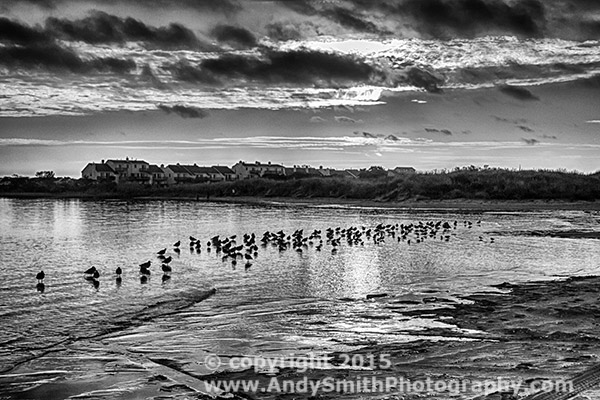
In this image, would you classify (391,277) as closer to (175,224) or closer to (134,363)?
(134,363)

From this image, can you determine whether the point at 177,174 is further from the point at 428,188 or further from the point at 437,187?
the point at 437,187

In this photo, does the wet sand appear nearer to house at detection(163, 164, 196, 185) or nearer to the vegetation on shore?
the vegetation on shore

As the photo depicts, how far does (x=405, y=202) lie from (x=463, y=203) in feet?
28.4

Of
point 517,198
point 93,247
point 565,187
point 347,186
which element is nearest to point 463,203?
point 517,198

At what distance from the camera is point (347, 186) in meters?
104

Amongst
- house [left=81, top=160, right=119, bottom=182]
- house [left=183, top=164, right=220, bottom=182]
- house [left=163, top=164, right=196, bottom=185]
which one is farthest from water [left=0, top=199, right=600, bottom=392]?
house [left=81, top=160, right=119, bottom=182]

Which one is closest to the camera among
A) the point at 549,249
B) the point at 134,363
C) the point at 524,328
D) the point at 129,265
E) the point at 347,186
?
the point at 134,363

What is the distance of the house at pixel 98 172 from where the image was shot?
16088 centimetres

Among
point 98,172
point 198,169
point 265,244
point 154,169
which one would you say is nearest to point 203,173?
point 198,169

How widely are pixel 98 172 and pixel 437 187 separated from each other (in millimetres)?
104222

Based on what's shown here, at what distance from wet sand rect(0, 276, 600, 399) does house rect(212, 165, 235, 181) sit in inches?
6337

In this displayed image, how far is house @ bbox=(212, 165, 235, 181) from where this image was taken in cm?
17262

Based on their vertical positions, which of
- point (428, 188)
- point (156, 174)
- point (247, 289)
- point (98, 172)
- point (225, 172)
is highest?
point (225, 172)

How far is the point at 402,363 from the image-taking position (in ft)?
33.0
